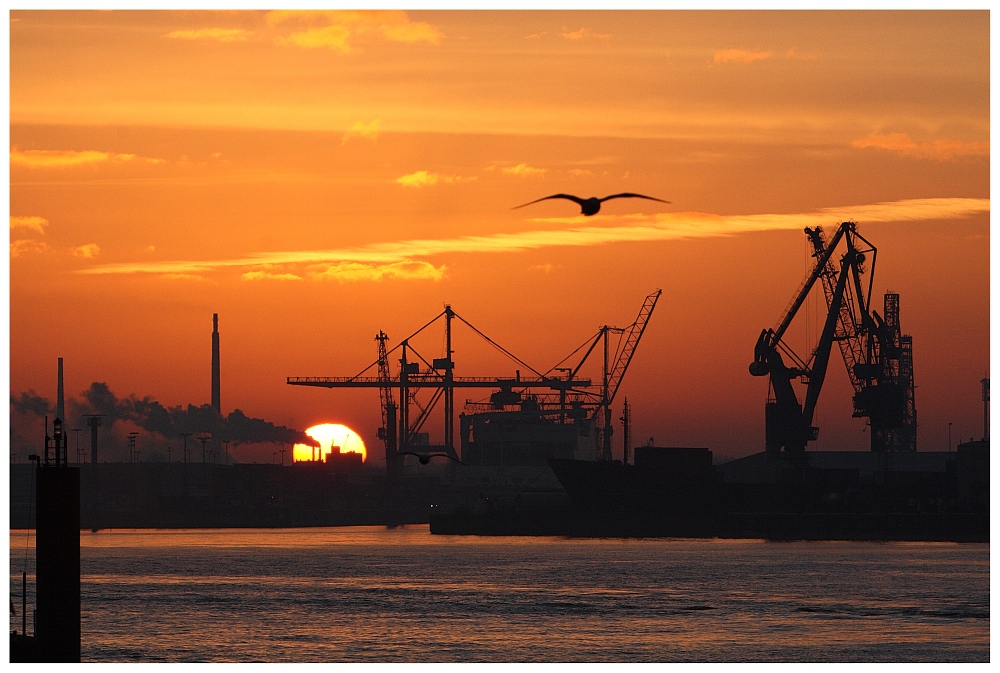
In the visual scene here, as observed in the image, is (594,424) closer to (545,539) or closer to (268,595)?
(545,539)

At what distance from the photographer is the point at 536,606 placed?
182 ft

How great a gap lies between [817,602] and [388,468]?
5522 inches

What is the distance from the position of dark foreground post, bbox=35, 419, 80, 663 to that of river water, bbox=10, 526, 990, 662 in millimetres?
16306

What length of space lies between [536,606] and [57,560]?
3262 centimetres

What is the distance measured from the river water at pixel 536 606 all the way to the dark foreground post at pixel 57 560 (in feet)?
53.5

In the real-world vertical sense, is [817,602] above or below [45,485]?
below

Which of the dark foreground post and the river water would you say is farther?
the river water

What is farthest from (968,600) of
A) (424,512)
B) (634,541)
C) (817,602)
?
(424,512)

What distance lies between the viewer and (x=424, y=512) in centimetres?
17875

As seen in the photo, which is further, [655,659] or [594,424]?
[594,424]

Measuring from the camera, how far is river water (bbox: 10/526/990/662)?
143ft

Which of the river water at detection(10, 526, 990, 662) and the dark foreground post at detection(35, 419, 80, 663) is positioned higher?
the dark foreground post at detection(35, 419, 80, 663)

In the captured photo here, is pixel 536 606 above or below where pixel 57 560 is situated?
below

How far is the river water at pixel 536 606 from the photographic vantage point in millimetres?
43625
